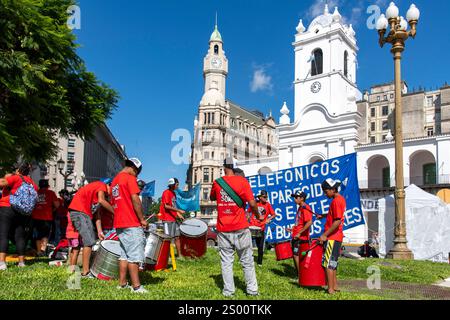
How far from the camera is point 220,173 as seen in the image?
8838 cm

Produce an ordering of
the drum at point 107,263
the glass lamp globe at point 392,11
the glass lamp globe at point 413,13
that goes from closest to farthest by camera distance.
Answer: the drum at point 107,263 → the glass lamp globe at point 392,11 → the glass lamp globe at point 413,13

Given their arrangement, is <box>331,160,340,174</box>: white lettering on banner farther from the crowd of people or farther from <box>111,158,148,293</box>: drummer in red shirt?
<box>111,158,148,293</box>: drummer in red shirt

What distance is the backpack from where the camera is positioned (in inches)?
319

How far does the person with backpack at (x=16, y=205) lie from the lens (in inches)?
316

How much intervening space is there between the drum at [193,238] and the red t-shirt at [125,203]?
3.79 metres

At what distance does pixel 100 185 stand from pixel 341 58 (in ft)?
156

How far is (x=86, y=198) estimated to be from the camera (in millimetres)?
7543

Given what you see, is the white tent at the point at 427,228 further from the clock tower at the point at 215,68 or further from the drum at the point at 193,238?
the clock tower at the point at 215,68

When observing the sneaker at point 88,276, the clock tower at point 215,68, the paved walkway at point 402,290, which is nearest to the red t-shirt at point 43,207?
the sneaker at point 88,276

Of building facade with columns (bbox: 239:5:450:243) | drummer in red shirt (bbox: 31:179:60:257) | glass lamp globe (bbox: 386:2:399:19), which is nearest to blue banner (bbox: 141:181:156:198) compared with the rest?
drummer in red shirt (bbox: 31:179:60:257)

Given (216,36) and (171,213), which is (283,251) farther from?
(216,36)

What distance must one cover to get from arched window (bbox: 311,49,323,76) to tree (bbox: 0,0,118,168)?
129ft

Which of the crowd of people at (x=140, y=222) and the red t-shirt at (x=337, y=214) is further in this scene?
the red t-shirt at (x=337, y=214)
